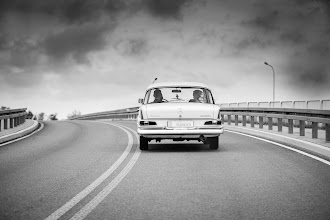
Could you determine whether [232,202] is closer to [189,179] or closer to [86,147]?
[189,179]

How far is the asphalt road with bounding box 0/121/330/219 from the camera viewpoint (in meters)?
5.07

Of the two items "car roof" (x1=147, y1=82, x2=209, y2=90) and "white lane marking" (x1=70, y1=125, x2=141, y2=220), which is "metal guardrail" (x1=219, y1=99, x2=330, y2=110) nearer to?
"car roof" (x1=147, y1=82, x2=209, y2=90)

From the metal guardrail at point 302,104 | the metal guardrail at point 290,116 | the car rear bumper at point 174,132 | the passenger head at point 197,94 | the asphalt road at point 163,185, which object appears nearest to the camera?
the asphalt road at point 163,185

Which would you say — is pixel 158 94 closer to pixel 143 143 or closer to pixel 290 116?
pixel 143 143

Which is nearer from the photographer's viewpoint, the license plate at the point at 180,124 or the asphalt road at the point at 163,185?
the asphalt road at the point at 163,185

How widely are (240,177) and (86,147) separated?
602cm

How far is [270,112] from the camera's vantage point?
55.0 ft

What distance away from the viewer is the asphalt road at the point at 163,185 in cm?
507

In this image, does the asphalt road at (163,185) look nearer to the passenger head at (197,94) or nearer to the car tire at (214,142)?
the car tire at (214,142)

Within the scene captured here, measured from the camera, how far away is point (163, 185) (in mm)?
6656

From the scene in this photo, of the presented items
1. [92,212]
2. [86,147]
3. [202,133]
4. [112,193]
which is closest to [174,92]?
[202,133]

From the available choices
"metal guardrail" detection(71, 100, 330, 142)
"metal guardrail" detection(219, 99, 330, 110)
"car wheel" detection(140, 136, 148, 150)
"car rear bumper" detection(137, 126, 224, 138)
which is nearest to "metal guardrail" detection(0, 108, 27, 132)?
"car wheel" detection(140, 136, 148, 150)

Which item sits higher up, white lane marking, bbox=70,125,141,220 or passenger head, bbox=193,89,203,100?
passenger head, bbox=193,89,203,100

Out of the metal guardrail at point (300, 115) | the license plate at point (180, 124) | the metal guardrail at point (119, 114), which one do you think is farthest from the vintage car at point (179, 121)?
the metal guardrail at point (119, 114)
